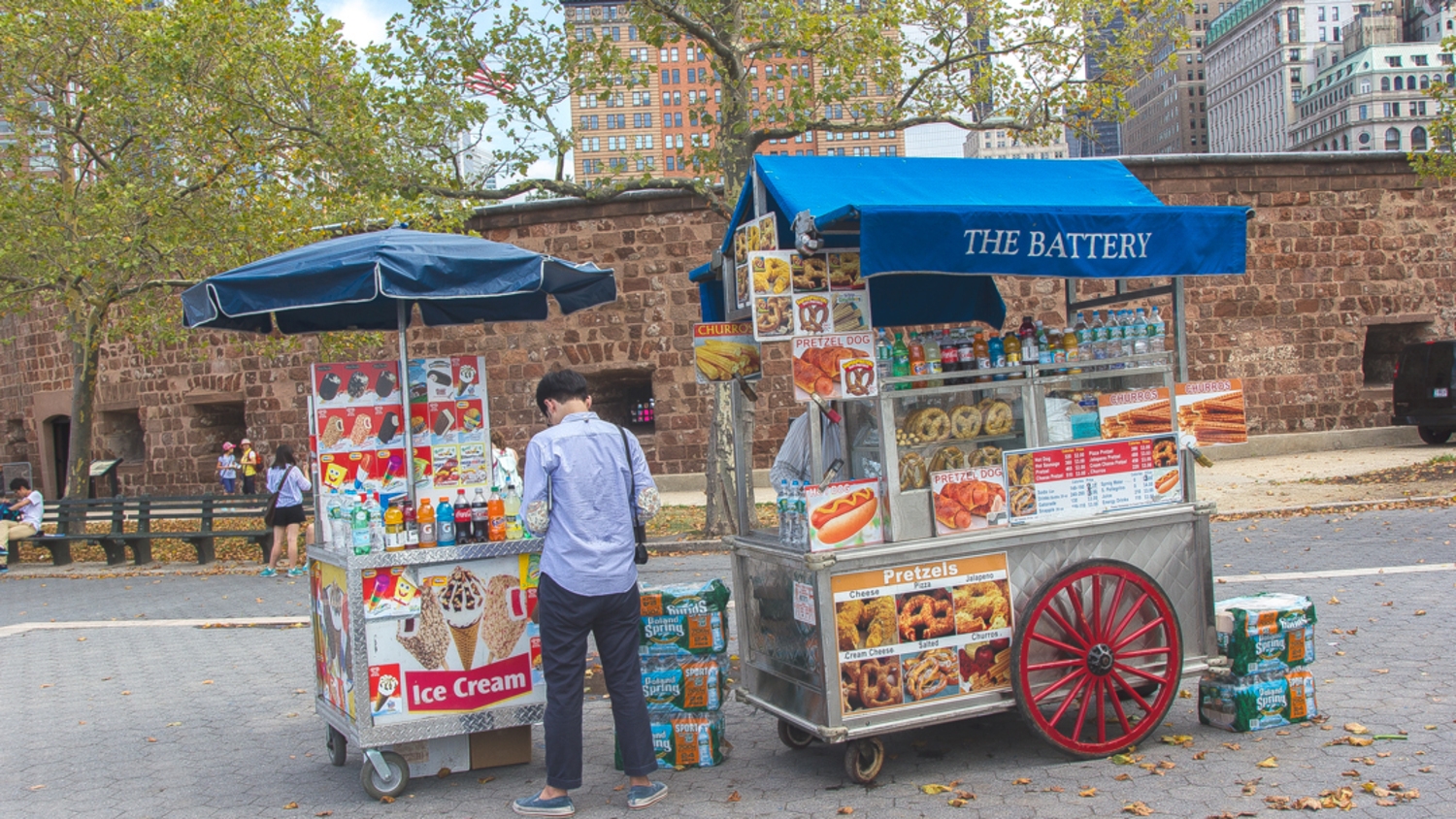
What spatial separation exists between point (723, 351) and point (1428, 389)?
1702cm

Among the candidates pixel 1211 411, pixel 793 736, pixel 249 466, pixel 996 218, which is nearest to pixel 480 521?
pixel 793 736

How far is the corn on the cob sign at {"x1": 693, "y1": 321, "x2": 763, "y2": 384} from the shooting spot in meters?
5.86

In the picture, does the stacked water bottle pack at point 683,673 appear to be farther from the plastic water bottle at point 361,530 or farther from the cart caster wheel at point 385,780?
the plastic water bottle at point 361,530

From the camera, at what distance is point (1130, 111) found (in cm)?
1388

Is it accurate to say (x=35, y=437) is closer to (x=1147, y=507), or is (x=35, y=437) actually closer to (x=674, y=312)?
(x=674, y=312)

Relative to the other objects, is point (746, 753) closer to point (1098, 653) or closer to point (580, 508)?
point (580, 508)

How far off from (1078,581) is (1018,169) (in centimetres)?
230

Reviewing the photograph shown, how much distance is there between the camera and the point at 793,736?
5.80 meters

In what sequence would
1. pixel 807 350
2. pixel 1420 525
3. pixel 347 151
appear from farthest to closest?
pixel 347 151, pixel 1420 525, pixel 807 350

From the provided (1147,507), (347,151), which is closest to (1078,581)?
(1147,507)

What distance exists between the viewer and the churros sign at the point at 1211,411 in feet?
18.7

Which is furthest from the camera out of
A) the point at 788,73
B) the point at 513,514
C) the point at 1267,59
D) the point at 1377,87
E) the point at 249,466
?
the point at 1267,59

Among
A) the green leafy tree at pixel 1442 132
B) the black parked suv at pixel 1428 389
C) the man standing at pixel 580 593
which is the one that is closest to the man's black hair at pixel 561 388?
the man standing at pixel 580 593

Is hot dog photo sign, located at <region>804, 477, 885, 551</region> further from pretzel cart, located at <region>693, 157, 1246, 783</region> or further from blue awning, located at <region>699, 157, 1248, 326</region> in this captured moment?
blue awning, located at <region>699, 157, 1248, 326</region>
